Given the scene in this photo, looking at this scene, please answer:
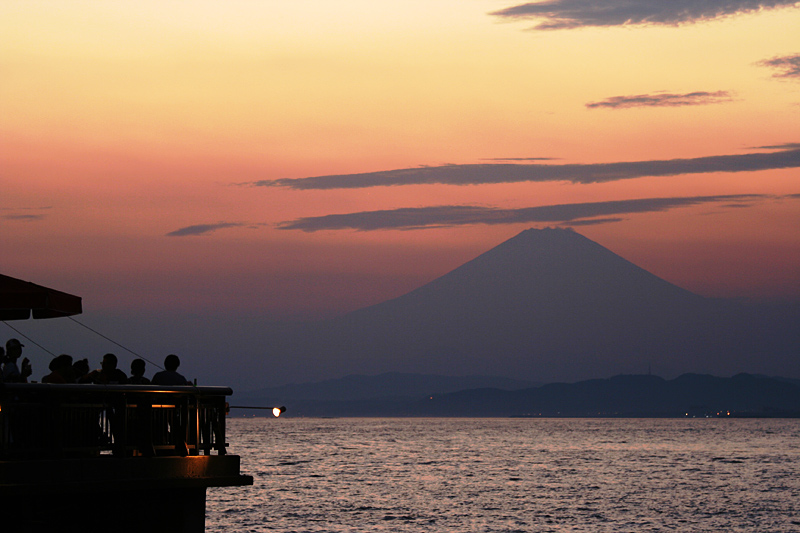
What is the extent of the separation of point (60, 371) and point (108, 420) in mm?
1010

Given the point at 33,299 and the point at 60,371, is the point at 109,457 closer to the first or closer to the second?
the point at 60,371

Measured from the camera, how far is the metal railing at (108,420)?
13.5 meters

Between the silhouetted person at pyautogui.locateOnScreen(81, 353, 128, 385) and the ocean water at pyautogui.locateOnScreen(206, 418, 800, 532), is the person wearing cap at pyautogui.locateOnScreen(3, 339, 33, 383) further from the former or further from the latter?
the ocean water at pyautogui.locateOnScreen(206, 418, 800, 532)

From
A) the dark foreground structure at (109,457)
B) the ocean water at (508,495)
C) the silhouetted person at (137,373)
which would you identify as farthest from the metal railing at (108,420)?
the ocean water at (508,495)

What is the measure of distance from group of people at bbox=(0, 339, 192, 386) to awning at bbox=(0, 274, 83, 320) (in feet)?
2.21

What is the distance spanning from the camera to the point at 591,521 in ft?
169

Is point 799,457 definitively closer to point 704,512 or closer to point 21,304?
point 704,512

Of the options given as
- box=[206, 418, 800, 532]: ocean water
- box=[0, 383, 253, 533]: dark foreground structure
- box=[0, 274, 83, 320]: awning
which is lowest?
box=[206, 418, 800, 532]: ocean water

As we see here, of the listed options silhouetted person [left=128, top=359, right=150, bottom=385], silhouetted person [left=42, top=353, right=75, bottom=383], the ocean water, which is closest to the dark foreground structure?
silhouetted person [left=42, top=353, right=75, bottom=383]

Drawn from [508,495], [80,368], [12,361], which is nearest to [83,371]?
[80,368]

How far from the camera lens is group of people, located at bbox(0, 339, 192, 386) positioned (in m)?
14.7

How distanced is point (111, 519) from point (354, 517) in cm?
3877

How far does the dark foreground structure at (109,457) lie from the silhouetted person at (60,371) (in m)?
0.59

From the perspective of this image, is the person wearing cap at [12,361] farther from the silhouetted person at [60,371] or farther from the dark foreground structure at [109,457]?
the dark foreground structure at [109,457]
